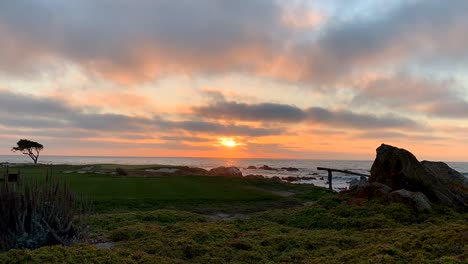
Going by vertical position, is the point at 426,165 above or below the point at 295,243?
above

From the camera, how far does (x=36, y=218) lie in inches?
356

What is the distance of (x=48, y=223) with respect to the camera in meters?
9.27

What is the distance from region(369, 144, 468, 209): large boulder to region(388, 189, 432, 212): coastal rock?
1407mm

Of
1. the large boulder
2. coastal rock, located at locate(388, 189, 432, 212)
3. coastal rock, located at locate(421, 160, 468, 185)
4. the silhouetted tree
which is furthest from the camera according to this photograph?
the silhouetted tree

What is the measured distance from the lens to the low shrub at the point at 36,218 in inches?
344

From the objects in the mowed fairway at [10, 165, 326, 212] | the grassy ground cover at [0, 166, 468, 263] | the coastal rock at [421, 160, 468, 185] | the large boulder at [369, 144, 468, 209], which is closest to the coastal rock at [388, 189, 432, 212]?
the grassy ground cover at [0, 166, 468, 263]

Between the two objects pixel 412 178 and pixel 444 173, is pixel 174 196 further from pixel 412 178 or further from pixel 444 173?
pixel 444 173

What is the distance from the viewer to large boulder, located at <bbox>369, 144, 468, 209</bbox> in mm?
15641

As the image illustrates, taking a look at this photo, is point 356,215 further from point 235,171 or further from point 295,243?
point 235,171

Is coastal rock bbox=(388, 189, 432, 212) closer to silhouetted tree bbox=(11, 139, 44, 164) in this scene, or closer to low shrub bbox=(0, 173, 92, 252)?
low shrub bbox=(0, 173, 92, 252)

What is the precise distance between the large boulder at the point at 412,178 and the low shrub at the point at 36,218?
12.6m

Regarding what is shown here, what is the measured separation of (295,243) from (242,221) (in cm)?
418

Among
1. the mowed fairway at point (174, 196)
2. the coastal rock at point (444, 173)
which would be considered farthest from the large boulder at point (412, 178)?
the mowed fairway at point (174, 196)

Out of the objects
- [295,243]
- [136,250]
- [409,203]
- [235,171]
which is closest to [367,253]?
[295,243]
